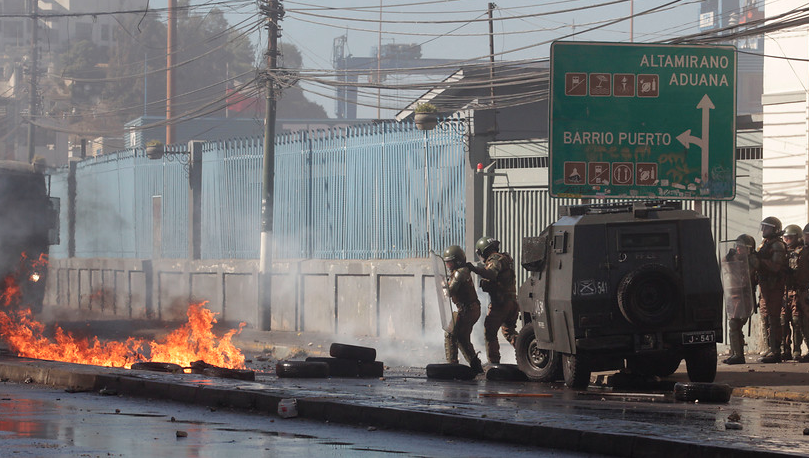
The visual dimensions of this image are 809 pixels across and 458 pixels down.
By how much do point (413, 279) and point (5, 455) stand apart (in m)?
15.2

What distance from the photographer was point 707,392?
37.8 feet

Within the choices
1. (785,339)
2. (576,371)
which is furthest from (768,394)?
(785,339)

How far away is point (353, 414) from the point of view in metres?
10.1

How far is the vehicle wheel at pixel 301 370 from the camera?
1509 centimetres

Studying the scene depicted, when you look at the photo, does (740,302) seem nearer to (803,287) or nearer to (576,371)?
(803,287)

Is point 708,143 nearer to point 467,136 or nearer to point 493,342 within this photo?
point 493,342

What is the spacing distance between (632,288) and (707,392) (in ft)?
5.20

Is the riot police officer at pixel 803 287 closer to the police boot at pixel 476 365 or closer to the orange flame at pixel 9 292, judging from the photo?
the police boot at pixel 476 365

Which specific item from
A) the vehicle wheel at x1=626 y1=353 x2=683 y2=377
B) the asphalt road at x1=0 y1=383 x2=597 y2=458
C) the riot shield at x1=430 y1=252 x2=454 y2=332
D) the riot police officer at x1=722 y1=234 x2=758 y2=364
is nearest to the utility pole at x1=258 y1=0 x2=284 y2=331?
the riot shield at x1=430 y1=252 x2=454 y2=332

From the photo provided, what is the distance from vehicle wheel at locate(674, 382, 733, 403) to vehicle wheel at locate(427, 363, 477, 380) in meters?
3.92

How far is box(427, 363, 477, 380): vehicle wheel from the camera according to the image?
1499 centimetres

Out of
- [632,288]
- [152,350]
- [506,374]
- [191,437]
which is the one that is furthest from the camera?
[152,350]

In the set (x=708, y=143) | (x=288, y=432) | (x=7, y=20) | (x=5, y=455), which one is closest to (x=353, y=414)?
(x=288, y=432)

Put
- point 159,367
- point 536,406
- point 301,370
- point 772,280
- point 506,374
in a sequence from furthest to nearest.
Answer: point 772,280, point 301,370, point 159,367, point 506,374, point 536,406
